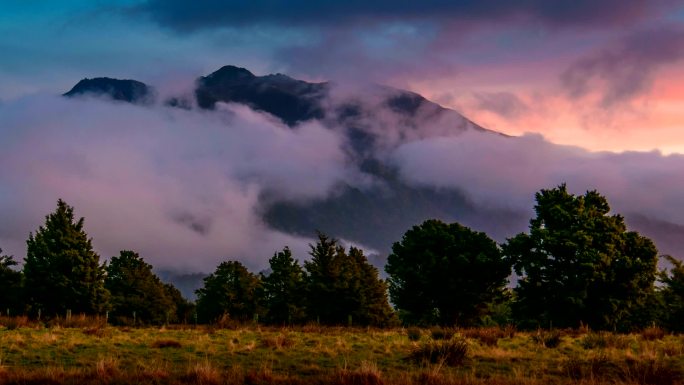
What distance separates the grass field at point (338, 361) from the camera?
13258 millimetres

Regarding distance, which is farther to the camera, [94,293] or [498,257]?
[94,293]

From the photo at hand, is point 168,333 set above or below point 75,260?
below

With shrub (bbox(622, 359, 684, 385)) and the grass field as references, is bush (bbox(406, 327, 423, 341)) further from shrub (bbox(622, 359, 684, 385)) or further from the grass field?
shrub (bbox(622, 359, 684, 385))

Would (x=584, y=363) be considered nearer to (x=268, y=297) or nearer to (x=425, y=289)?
(x=425, y=289)

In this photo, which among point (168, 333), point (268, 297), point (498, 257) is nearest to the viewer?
point (168, 333)

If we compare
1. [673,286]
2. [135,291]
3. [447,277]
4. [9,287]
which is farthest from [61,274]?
[673,286]

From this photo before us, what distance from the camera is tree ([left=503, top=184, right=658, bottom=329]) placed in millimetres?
45500

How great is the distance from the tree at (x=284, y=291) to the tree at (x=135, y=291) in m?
13.8

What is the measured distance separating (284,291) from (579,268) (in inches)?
1579

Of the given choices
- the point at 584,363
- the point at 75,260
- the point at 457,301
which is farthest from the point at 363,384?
the point at 75,260

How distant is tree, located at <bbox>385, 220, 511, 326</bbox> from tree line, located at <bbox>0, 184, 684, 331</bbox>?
103 millimetres

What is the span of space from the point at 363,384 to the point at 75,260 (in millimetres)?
54985

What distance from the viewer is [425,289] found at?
55312mm

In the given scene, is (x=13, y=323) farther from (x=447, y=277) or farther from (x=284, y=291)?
(x=284, y=291)
